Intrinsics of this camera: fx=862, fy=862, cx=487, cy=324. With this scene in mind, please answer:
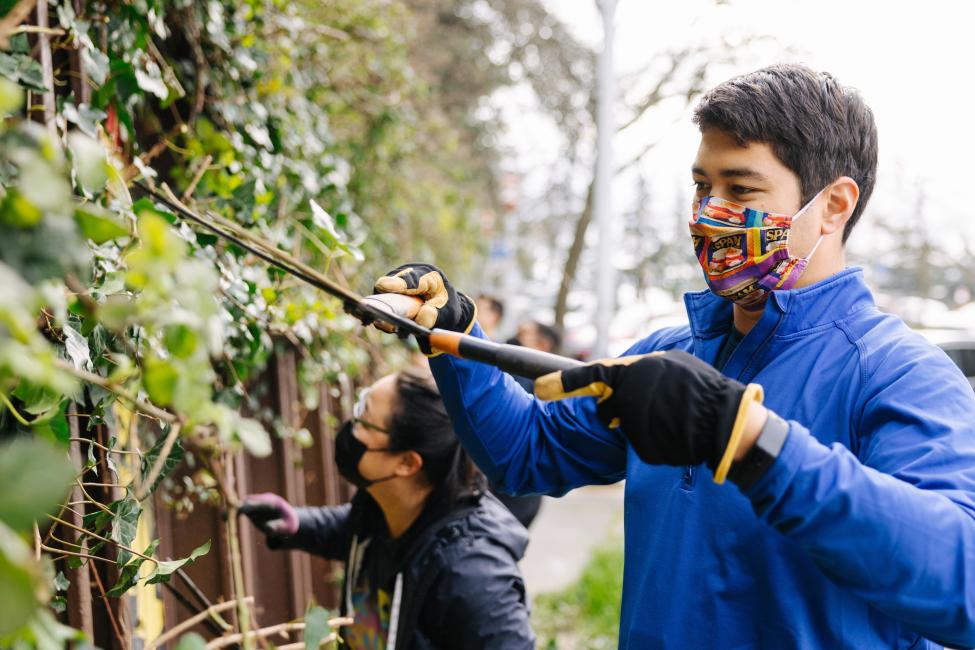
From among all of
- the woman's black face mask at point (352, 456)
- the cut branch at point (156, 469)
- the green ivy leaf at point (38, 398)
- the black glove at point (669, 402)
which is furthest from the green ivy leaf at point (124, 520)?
the woman's black face mask at point (352, 456)

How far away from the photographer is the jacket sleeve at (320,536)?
8.81 ft

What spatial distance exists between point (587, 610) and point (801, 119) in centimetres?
457

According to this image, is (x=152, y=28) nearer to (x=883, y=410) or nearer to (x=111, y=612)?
(x=111, y=612)

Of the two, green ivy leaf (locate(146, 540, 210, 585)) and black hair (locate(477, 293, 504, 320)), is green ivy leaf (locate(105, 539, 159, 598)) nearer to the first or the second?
green ivy leaf (locate(146, 540, 210, 585))

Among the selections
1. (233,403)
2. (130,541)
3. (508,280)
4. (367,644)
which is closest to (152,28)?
(233,403)

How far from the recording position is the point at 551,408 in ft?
6.36

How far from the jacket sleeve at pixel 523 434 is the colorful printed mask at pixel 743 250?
0.41 m

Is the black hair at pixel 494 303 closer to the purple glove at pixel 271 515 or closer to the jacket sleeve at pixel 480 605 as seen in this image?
the purple glove at pixel 271 515

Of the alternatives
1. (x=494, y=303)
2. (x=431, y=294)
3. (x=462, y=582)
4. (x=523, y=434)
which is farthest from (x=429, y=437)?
(x=494, y=303)

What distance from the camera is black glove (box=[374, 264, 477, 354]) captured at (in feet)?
5.44

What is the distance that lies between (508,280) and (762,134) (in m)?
13.3

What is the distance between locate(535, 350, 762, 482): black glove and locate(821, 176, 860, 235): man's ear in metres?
0.61

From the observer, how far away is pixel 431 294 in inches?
68.2

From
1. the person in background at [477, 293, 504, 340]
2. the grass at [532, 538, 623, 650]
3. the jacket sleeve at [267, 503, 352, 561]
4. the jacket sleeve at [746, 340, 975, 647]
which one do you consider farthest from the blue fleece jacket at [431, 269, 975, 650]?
the grass at [532, 538, 623, 650]
